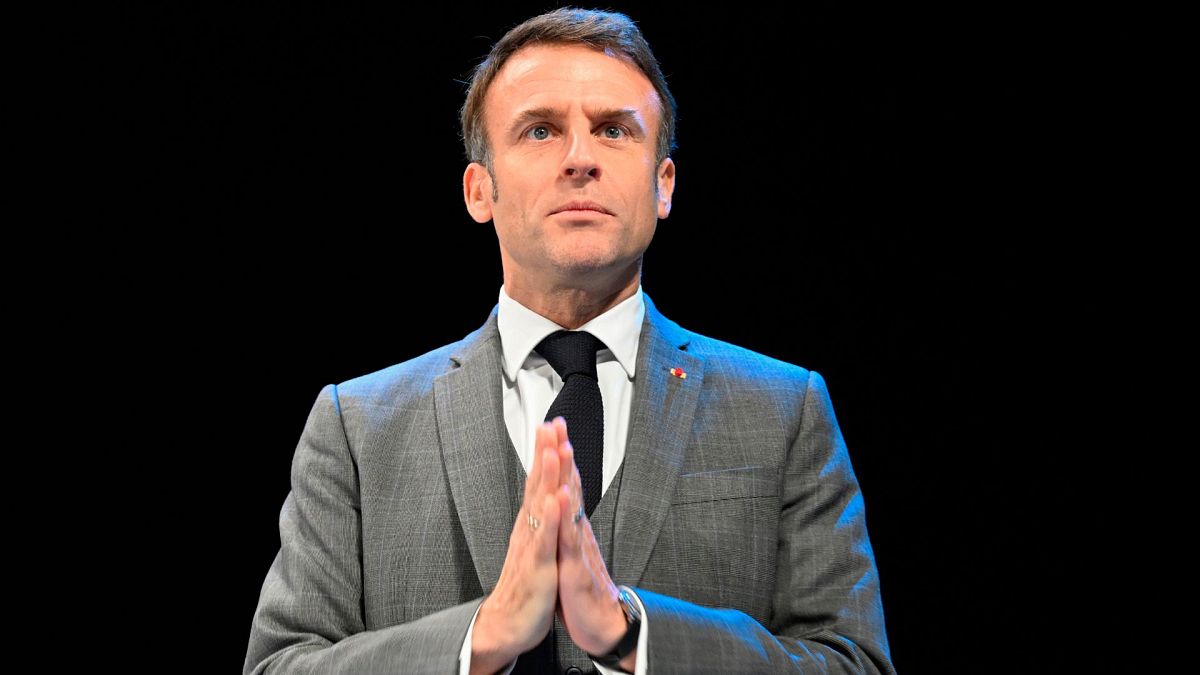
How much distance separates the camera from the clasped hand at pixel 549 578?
1.87m

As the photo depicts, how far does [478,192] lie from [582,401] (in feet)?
1.85

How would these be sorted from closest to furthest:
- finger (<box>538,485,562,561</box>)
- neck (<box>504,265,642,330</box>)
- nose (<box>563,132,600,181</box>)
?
finger (<box>538,485,562,561</box>), nose (<box>563,132,600,181</box>), neck (<box>504,265,642,330</box>)

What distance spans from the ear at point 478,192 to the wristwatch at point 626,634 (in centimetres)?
93

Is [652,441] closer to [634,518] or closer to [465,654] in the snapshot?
[634,518]

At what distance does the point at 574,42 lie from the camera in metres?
2.48

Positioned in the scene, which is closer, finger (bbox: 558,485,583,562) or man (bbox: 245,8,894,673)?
finger (bbox: 558,485,583,562)

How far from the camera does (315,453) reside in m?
2.35

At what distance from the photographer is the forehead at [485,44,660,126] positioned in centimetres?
240

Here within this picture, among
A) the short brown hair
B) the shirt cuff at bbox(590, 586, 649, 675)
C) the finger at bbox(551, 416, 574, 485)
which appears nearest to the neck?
the short brown hair

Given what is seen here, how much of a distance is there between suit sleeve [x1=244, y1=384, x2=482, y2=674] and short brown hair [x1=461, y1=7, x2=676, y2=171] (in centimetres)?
66

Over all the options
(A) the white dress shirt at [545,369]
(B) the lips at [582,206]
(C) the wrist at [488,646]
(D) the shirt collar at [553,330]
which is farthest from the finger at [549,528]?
(B) the lips at [582,206]

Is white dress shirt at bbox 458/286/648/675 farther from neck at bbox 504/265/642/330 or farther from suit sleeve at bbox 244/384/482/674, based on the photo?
suit sleeve at bbox 244/384/482/674

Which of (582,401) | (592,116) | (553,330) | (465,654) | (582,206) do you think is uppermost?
(592,116)

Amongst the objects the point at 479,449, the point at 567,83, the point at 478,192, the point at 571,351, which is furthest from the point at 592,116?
the point at 479,449
